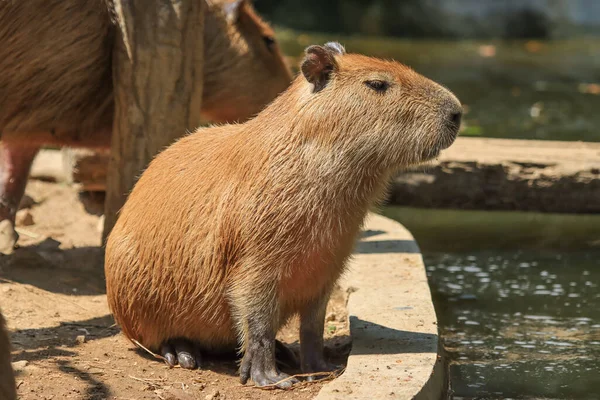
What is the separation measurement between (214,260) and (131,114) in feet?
5.66

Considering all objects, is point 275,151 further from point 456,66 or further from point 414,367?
point 456,66

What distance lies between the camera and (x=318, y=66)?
424 cm

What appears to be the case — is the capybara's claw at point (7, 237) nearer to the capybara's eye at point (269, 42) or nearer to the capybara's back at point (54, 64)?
the capybara's back at point (54, 64)

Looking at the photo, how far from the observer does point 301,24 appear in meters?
21.1

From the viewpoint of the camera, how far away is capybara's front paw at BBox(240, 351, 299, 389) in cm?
422

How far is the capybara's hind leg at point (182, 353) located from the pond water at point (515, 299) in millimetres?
1261

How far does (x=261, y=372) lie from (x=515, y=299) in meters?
2.40

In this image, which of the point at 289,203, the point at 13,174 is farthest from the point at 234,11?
the point at 289,203

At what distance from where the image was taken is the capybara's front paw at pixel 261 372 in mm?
4223

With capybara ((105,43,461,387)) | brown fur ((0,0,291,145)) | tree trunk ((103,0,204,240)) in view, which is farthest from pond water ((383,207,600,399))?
brown fur ((0,0,291,145))

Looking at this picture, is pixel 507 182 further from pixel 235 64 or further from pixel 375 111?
pixel 375 111

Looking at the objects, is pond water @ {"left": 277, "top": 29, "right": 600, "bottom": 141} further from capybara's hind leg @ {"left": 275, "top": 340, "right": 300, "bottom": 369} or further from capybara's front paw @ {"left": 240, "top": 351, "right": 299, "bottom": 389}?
capybara's front paw @ {"left": 240, "top": 351, "right": 299, "bottom": 389}

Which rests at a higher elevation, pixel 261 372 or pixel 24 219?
pixel 24 219

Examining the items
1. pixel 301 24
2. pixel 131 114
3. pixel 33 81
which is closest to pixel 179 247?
pixel 131 114
